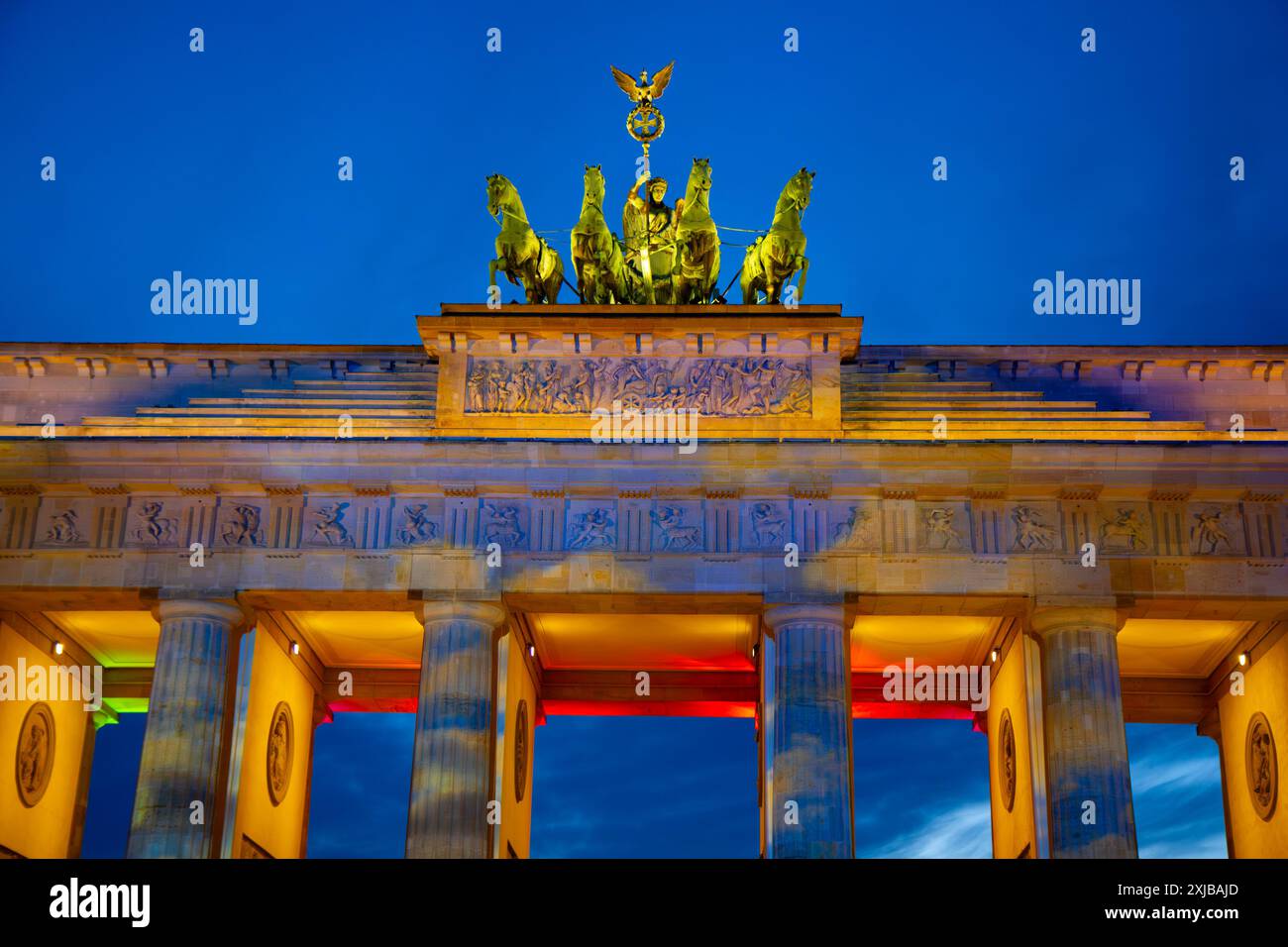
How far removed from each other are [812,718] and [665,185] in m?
11.9

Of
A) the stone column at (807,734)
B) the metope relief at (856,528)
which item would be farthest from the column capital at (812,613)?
the metope relief at (856,528)

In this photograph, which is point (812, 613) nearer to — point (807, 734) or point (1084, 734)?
point (807, 734)

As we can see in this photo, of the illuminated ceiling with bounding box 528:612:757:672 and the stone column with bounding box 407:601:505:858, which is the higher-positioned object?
the illuminated ceiling with bounding box 528:612:757:672

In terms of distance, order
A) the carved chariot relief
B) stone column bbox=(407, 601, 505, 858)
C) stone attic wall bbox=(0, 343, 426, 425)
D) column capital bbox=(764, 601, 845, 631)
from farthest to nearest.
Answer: stone attic wall bbox=(0, 343, 426, 425)
the carved chariot relief
column capital bbox=(764, 601, 845, 631)
stone column bbox=(407, 601, 505, 858)

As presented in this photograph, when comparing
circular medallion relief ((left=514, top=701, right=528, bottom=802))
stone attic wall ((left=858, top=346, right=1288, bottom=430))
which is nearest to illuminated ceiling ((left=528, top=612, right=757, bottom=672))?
circular medallion relief ((left=514, top=701, right=528, bottom=802))

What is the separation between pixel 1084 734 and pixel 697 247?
11.8 metres

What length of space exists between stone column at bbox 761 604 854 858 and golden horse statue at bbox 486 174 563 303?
8311 millimetres

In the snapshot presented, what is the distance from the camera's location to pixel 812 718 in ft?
83.9

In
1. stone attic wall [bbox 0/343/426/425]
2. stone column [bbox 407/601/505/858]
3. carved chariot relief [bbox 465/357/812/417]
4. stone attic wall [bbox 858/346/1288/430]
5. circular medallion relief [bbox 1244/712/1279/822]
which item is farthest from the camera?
stone attic wall [bbox 0/343/426/425]

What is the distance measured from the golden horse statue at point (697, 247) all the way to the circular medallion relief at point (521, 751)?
892cm

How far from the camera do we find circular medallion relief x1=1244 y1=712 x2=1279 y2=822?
27859 mm

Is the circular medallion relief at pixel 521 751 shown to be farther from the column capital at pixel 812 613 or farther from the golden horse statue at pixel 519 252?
the golden horse statue at pixel 519 252

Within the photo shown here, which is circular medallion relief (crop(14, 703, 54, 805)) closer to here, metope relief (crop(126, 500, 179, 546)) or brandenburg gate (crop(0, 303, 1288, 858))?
brandenburg gate (crop(0, 303, 1288, 858))

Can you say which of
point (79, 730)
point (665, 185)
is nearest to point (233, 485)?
point (79, 730)
